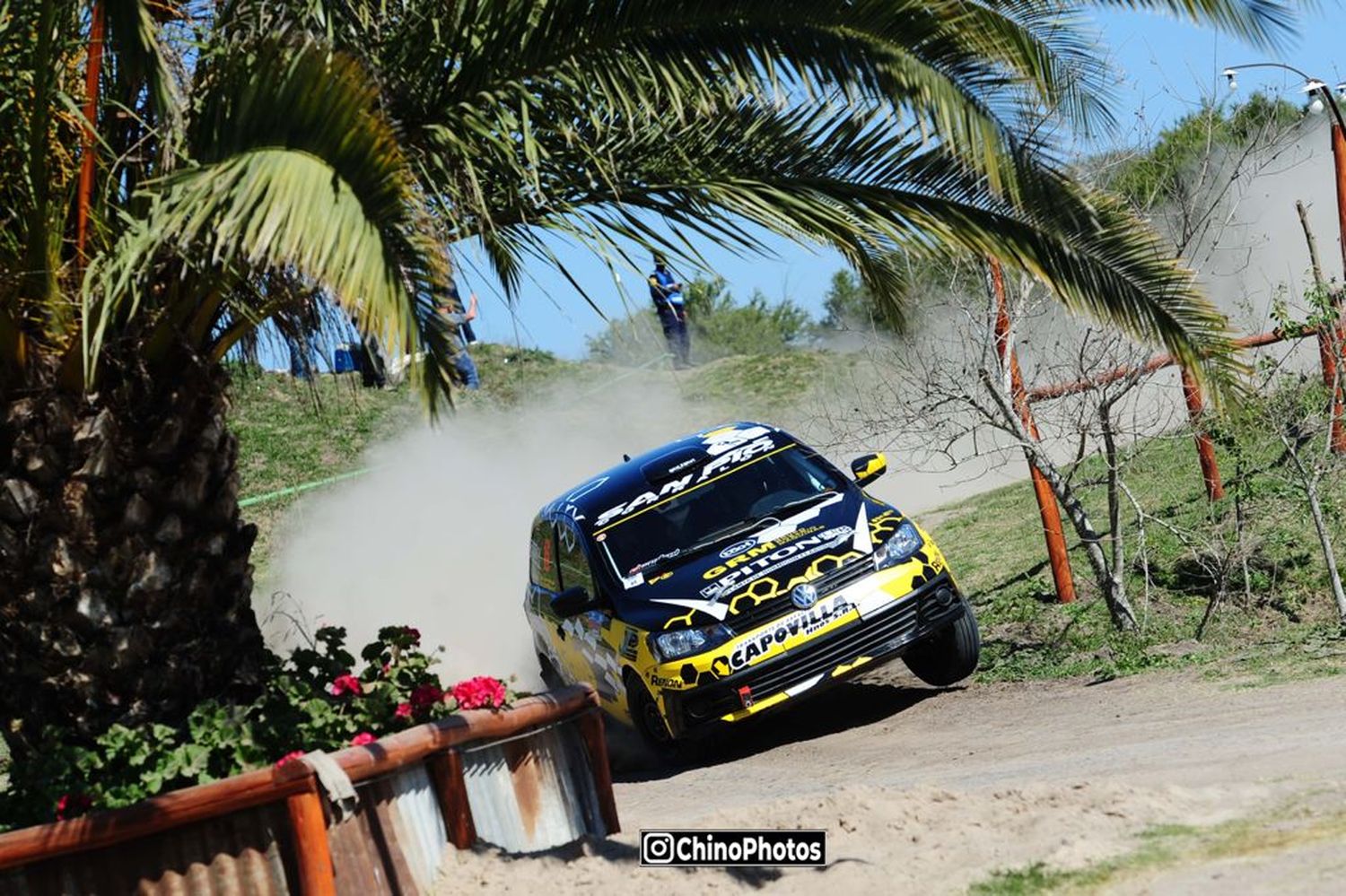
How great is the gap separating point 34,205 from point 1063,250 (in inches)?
173

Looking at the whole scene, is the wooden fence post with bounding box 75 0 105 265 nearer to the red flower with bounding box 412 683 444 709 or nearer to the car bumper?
the red flower with bounding box 412 683 444 709

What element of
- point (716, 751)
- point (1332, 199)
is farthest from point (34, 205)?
point (1332, 199)

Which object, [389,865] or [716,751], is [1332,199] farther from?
[389,865]

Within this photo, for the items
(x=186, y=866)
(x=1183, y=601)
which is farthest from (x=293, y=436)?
(x=186, y=866)

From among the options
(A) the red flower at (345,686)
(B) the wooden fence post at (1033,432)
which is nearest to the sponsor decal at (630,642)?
(A) the red flower at (345,686)

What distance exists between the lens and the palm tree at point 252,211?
616 cm

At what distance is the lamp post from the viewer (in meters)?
11.5

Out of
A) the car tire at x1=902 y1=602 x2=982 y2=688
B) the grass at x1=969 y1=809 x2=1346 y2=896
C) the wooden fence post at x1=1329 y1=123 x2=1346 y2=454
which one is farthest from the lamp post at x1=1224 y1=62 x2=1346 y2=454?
the grass at x1=969 y1=809 x2=1346 y2=896

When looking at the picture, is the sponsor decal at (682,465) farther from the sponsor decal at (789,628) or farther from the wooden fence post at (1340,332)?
the wooden fence post at (1340,332)

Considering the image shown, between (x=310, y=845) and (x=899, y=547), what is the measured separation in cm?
521

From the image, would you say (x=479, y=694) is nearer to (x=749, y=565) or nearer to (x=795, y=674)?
(x=795, y=674)

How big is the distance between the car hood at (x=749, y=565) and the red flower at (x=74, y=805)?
4457mm

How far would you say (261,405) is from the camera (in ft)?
98.3

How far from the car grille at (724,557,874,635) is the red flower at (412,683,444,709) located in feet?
9.96
